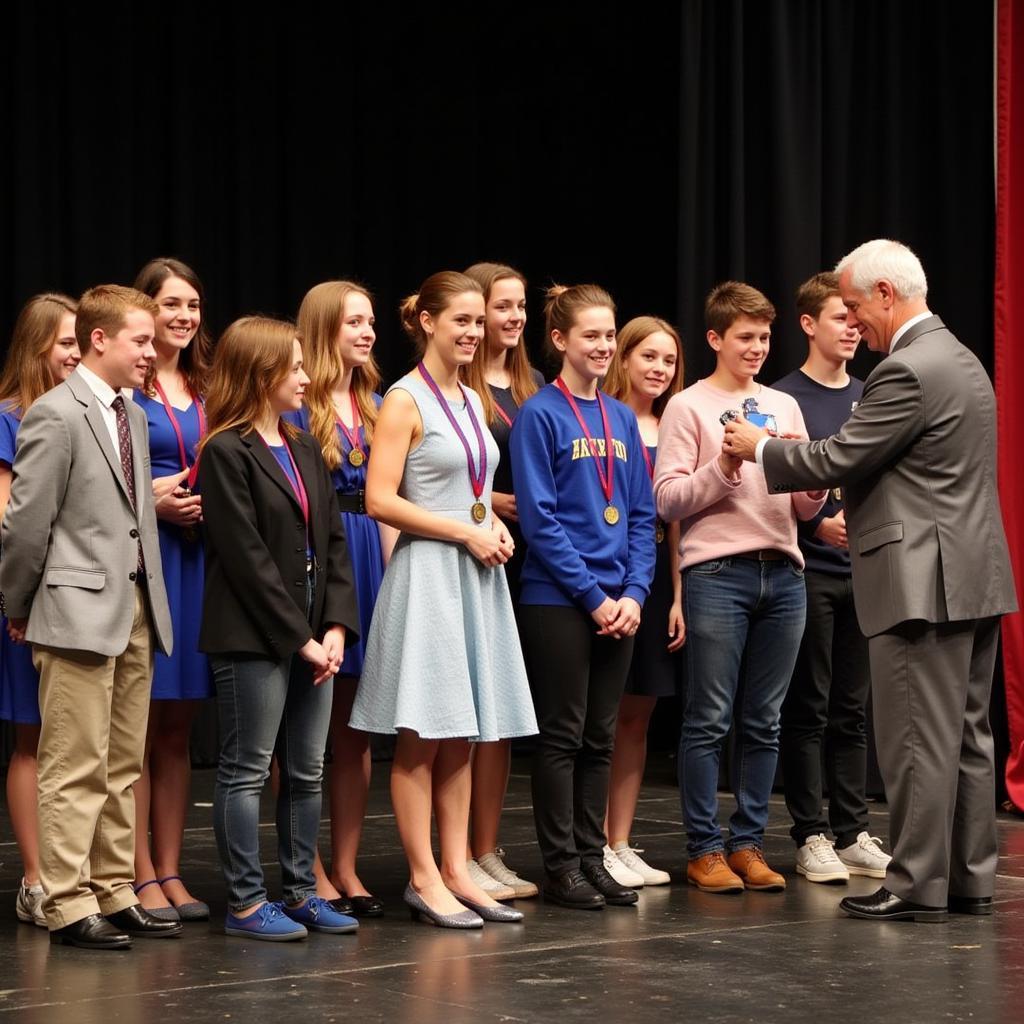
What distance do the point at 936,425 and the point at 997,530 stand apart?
296 mm

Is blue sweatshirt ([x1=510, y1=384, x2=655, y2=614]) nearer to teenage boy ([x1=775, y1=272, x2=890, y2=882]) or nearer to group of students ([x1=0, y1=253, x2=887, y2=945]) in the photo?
group of students ([x1=0, y1=253, x2=887, y2=945])

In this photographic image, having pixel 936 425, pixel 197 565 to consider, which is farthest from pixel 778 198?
pixel 197 565

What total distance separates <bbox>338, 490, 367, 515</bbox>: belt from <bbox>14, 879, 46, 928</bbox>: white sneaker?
1086 mm

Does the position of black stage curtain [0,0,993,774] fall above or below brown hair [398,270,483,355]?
above

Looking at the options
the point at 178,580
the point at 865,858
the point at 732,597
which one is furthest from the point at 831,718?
the point at 178,580

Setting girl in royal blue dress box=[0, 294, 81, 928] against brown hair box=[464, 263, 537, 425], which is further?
brown hair box=[464, 263, 537, 425]

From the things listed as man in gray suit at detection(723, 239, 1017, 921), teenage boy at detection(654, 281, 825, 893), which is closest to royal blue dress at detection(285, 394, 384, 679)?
teenage boy at detection(654, 281, 825, 893)

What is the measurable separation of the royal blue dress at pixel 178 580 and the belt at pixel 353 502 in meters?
0.34

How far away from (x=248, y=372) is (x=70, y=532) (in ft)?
1.67

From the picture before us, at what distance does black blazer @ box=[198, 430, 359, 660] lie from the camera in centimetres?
361

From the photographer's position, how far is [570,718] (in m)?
4.05

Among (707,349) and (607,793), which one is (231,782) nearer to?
(607,793)

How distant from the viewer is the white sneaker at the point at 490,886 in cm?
410

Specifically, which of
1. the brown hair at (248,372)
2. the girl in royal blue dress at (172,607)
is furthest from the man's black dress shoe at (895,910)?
the brown hair at (248,372)
